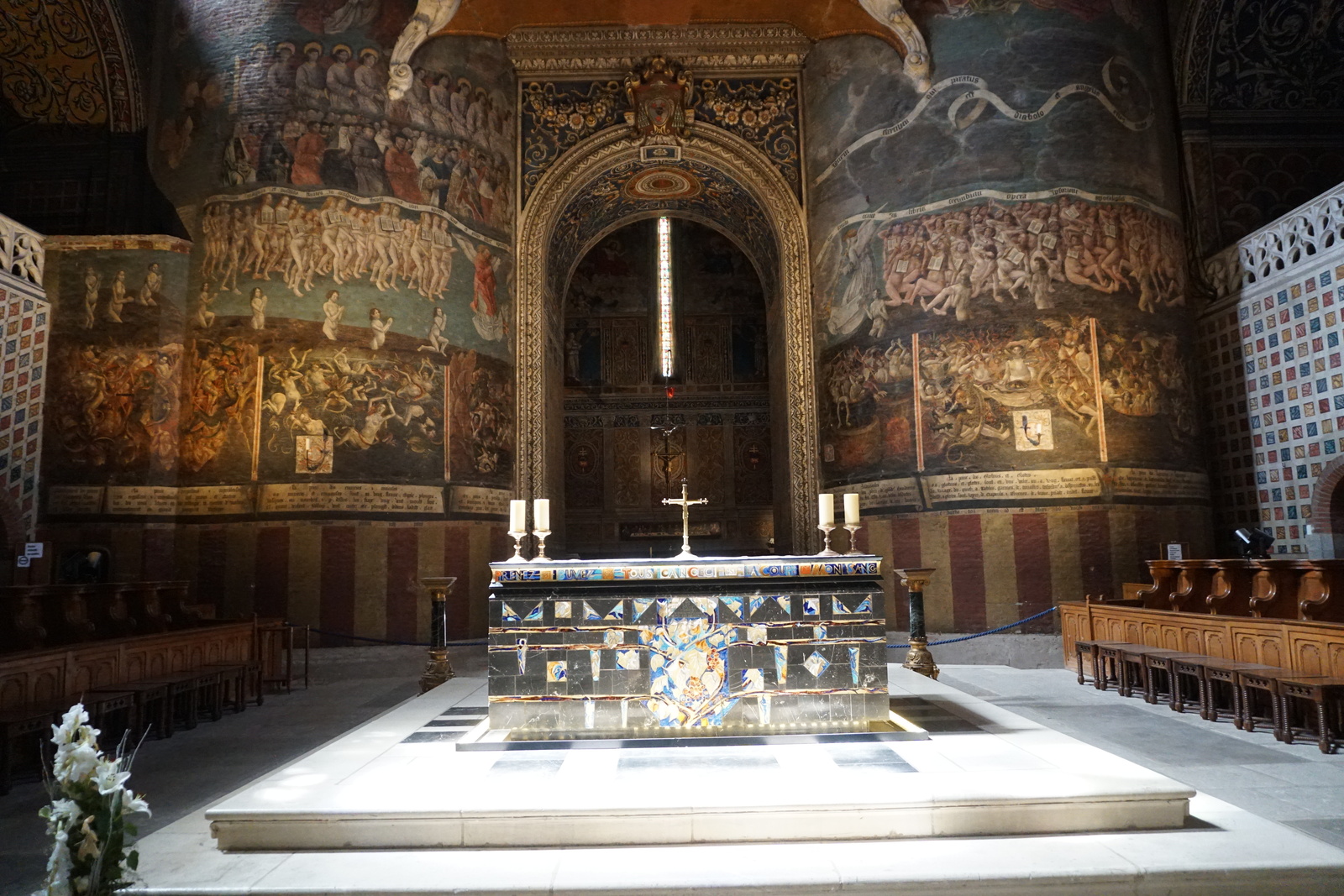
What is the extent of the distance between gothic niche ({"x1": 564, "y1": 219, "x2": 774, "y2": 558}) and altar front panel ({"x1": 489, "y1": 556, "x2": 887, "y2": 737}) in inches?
605

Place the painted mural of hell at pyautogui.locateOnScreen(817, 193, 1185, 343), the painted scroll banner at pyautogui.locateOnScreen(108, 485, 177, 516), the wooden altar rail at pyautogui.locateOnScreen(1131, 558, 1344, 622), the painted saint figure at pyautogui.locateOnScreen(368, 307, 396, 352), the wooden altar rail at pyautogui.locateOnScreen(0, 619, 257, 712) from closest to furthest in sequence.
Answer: the wooden altar rail at pyautogui.locateOnScreen(0, 619, 257, 712)
the wooden altar rail at pyautogui.locateOnScreen(1131, 558, 1344, 622)
the painted scroll banner at pyautogui.locateOnScreen(108, 485, 177, 516)
the painted mural of hell at pyautogui.locateOnScreen(817, 193, 1185, 343)
the painted saint figure at pyautogui.locateOnScreen(368, 307, 396, 352)

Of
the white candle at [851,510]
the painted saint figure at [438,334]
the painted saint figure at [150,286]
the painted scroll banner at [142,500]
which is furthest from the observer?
the painted saint figure at [438,334]

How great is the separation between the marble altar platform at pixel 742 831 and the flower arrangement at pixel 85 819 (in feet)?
3.42

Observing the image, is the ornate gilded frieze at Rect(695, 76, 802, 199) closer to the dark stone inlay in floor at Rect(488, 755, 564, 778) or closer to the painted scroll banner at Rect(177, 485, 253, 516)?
the painted scroll banner at Rect(177, 485, 253, 516)

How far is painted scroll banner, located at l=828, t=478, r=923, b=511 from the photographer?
13625 mm

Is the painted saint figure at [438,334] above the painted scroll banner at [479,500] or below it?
above

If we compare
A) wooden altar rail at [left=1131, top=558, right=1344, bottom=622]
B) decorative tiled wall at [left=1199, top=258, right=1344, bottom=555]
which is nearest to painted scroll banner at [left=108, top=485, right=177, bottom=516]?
wooden altar rail at [left=1131, top=558, right=1344, bottom=622]

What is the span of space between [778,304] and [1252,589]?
32.4 ft

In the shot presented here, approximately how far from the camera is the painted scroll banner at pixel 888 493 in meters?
13.6

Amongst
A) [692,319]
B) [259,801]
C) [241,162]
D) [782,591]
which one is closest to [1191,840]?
[782,591]

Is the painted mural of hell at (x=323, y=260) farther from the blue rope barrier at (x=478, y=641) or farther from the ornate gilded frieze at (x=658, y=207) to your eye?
the blue rope barrier at (x=478, y=641)

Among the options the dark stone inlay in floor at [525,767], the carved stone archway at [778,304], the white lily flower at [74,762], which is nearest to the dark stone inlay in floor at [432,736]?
the dark stone inlay in floor at [525,767]

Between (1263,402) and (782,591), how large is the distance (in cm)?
1053

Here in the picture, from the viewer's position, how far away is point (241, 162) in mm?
13539
